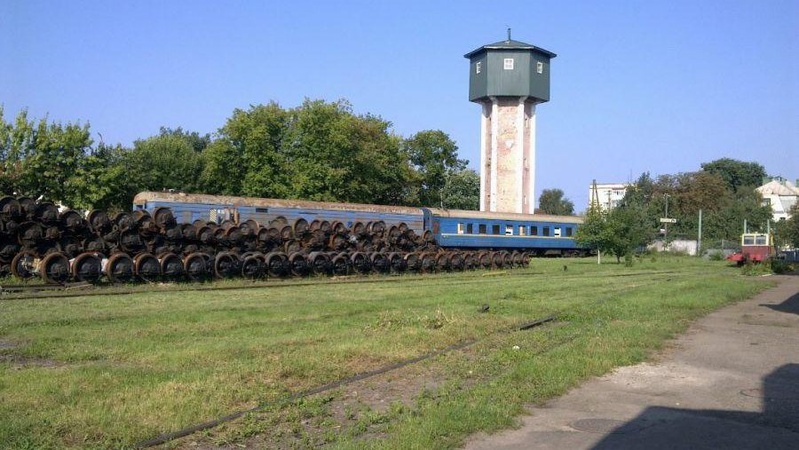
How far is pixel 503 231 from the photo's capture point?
4591 centimetres

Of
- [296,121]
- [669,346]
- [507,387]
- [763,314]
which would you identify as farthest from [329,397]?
[296,121]

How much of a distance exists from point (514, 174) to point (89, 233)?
51201 mm

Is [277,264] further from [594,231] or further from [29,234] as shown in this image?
[594,231]

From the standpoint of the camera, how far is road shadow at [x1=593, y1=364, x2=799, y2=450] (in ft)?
20.0

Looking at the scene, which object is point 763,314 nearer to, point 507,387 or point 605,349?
point 605,349

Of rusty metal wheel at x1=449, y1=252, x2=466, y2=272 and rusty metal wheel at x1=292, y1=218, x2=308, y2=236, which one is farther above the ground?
rusty metal wheel at x1=292, y1=218, x2=308, y2=236

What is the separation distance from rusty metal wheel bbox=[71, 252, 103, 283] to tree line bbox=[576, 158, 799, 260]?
31843 millimetres

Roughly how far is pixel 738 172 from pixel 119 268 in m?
139

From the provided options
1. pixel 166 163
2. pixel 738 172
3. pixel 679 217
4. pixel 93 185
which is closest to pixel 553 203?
pixel 738 172

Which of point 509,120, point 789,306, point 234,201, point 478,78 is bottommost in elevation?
point 789,306

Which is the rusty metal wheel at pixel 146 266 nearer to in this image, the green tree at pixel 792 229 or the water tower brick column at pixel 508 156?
the water tower brick column at pixel 508 156

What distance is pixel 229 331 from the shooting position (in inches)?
472

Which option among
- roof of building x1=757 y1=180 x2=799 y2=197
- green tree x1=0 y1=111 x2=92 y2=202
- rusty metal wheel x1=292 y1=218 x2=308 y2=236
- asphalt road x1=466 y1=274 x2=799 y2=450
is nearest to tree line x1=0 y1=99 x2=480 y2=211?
green tree x1=0 y1=111 x2=92 y2=202

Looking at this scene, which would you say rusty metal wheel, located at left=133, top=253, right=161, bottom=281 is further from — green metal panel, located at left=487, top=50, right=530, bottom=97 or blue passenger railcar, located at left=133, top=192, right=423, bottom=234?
green metal panel, located at left=487, top=50, right=530, bottom=97
